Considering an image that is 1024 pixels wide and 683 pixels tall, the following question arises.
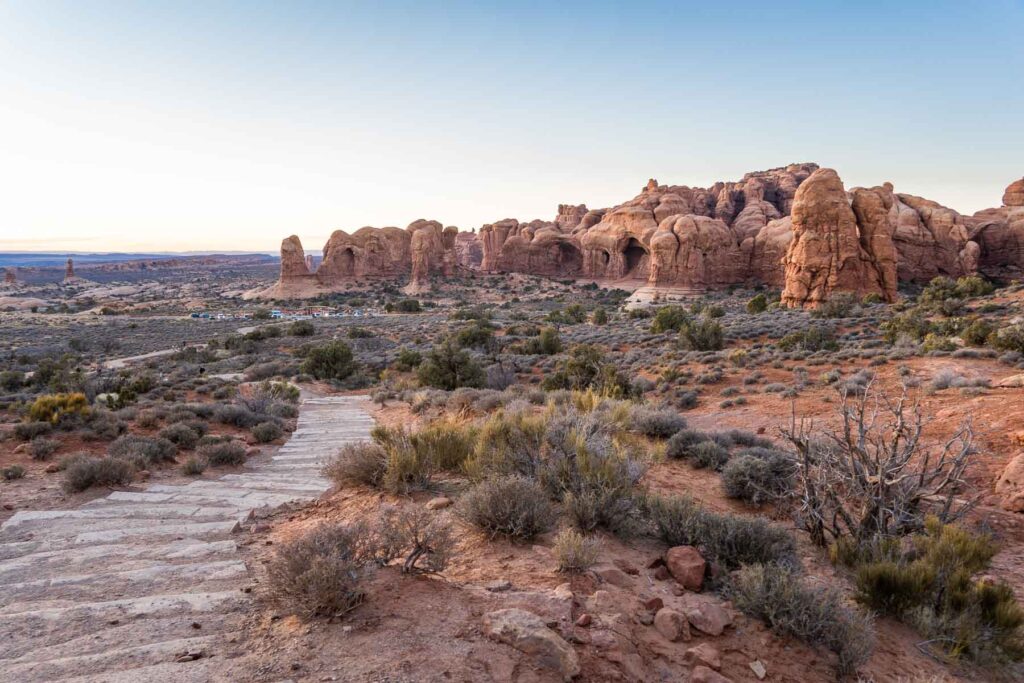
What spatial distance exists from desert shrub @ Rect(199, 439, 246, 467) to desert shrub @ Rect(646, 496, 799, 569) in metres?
6.32

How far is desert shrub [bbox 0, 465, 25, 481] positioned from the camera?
6.69m

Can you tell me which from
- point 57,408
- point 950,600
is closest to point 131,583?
point 950,600

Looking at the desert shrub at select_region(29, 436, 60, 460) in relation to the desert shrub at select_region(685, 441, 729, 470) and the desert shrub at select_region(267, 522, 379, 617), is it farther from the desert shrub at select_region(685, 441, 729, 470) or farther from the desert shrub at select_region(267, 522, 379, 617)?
the desert shrub at select_region(685, 441, 729, 470)

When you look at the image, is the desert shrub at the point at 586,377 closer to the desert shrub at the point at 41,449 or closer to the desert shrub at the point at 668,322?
the desert shrub at the point at 668,322

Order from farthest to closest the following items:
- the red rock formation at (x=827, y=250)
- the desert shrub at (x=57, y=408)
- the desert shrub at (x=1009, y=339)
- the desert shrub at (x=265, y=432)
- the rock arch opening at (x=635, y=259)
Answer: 1. the rock arch opening at (x=635, y=259)
2. the red rock formation at (x=827, y=250)
3. the desert shrub at (x=1009, y=339)
4. the desert shrub at (x=265, y=432)
5. the desert shrub at (x=57, y=408)

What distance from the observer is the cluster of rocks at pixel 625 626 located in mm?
2871

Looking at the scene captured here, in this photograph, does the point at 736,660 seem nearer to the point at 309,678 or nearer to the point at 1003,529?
the point at 309,678

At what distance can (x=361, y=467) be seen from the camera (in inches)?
230

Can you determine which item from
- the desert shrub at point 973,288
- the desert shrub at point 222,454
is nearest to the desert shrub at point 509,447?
the desert shrub at point 222,454

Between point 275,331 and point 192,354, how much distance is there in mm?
5544

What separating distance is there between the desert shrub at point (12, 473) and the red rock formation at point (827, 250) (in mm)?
32157

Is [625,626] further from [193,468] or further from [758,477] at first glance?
[193,468]

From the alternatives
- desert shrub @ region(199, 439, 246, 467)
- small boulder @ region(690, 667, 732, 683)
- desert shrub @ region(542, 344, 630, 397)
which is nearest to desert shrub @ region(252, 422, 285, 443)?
desert shrub @ region(199, 439, 246, 467)

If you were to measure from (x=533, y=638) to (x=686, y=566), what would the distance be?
4.97 feet
